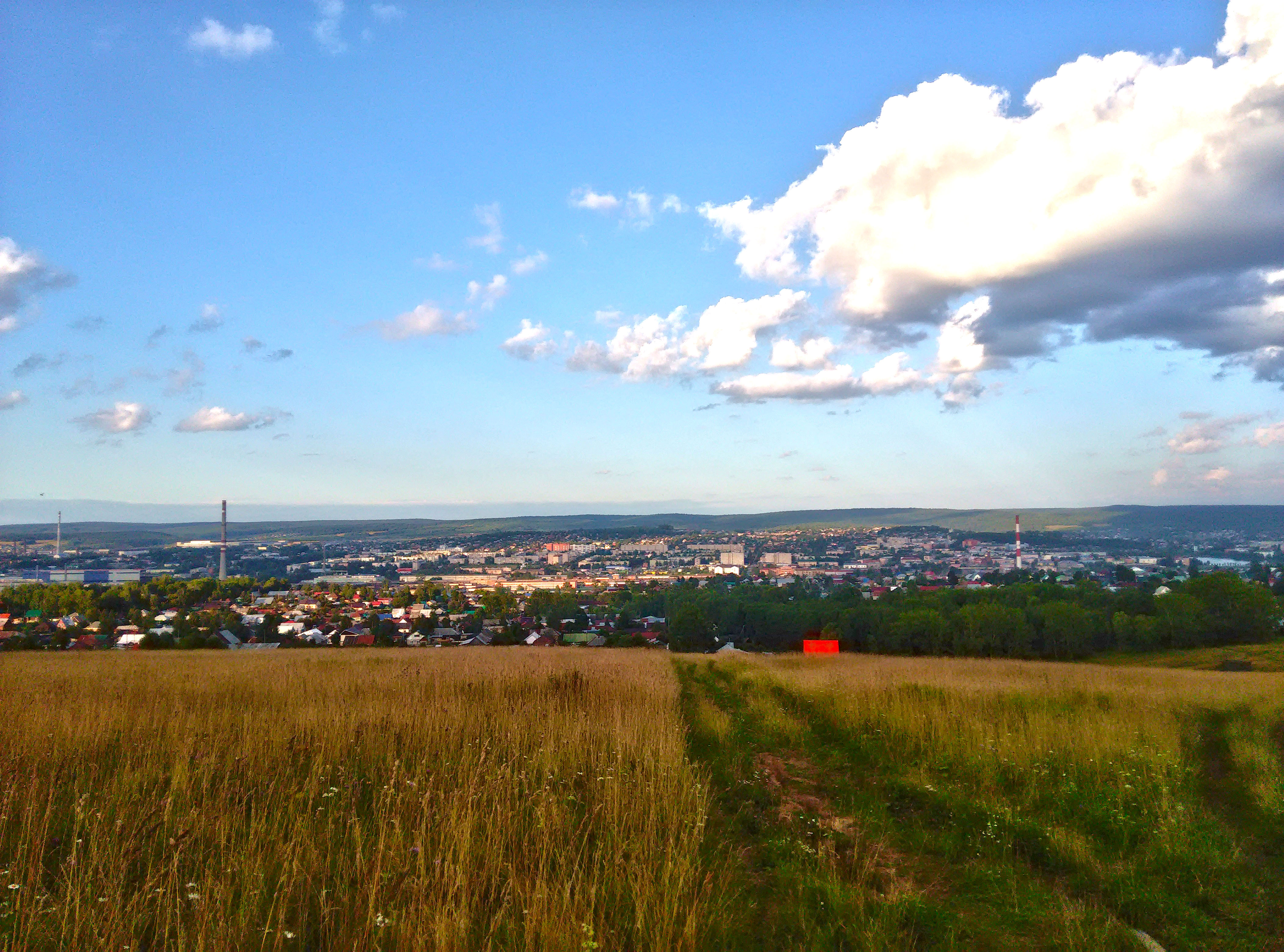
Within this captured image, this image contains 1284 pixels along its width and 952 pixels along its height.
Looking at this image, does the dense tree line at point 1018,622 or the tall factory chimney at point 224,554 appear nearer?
the dense tree line at point 1018,622

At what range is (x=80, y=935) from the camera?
311cm

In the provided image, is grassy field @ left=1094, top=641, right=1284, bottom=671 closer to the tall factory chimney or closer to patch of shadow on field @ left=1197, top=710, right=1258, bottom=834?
patch of shadow on field @ left=1197, top=710, right=1258, bottom=834

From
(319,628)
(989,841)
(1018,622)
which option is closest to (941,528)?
(1018,622)

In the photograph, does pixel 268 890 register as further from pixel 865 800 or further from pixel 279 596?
pixel 279 596

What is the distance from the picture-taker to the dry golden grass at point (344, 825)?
3.29 metres

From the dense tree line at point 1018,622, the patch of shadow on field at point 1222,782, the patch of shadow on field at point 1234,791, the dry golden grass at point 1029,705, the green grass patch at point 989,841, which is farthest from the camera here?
the dense tree line at point 1018,622

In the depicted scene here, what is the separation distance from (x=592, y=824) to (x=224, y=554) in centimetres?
11882

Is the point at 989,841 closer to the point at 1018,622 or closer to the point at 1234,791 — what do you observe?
the point at 1234,791

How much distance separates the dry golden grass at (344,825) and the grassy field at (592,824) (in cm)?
3

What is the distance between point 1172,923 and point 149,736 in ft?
26.3

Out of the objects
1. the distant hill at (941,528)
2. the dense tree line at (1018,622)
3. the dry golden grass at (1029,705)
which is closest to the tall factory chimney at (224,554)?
the distant hill at (941,528)

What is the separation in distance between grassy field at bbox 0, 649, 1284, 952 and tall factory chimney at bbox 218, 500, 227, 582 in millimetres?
80804

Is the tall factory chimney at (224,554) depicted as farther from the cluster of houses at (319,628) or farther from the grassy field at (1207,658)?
the grassy field at (1207,658)

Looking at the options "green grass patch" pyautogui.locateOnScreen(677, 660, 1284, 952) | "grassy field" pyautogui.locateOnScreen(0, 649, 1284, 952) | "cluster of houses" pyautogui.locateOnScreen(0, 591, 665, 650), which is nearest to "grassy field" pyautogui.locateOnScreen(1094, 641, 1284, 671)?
"green grass patch" pyautogui.locateOnScreen(677, 660, 1284, 952)
